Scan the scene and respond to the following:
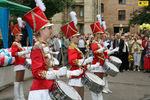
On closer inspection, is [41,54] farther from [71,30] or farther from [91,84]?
[71,30]

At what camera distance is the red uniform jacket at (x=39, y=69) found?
308cm

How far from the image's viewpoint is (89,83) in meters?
4.24

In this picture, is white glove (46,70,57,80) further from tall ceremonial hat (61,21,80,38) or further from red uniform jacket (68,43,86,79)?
tall ceremonial hat (61,21,80,38)

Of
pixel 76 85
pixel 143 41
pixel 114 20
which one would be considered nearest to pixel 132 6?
pixel 114 20

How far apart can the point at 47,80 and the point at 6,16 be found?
7.16 metres

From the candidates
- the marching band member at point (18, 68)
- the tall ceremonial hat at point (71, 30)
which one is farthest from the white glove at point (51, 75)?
the marching band member at point (18, 68)

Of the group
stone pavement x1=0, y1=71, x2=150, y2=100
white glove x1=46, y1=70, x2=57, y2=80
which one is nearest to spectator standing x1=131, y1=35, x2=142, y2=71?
stone pavement x1=0, y1=71, x2=150, y2=100

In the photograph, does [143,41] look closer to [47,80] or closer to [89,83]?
[89,83]

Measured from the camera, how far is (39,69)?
3.10 metres

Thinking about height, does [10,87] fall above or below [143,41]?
below

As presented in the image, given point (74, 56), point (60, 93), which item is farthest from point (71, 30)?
point (60, 93)

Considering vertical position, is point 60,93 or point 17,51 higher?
point 17,51

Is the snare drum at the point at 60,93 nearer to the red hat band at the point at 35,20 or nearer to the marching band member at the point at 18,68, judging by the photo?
the red hat band at the point at 35,20

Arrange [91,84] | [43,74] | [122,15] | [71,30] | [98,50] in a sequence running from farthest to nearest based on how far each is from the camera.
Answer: [122,15], [98,50], [71,30], [91,84], [43,74]
